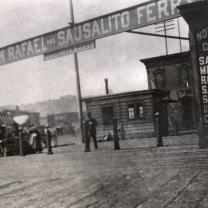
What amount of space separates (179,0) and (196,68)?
3.31m

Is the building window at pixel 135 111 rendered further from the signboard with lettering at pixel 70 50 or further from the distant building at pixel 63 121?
the distant building at pixel 63 121

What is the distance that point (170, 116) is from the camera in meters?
37.8

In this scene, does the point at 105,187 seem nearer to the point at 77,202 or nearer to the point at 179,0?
the point at 77,202

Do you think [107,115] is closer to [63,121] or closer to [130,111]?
[130,111]

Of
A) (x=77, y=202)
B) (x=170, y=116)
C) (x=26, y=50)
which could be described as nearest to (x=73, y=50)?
(x=26, y=50)

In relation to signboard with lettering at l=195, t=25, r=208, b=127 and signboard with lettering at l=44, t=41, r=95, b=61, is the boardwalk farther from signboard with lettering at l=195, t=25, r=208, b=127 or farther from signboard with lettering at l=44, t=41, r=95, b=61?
signboard with lettering at l=44, t=41, r=95, b=61

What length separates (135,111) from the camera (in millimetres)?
27141

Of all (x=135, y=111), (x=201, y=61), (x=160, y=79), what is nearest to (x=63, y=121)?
(x=160, y=79)

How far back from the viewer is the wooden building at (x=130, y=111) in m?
26.7

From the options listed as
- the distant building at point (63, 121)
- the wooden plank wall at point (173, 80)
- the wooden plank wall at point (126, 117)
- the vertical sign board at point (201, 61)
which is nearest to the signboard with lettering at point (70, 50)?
the vertical sign board at point (201, 61)

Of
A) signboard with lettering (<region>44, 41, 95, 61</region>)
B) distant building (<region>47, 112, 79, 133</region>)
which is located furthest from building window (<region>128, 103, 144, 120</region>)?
distant building (<region>47, 112, 79, 133</region>)

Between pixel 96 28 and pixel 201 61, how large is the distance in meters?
3.49

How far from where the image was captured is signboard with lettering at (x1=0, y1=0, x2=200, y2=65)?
9070mm

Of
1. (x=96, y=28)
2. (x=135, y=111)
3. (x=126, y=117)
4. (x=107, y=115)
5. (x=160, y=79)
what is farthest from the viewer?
(x=160, y=79)
